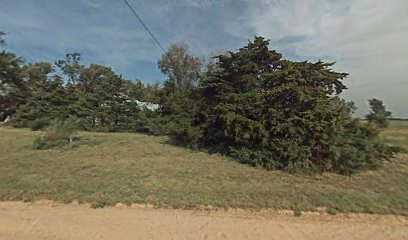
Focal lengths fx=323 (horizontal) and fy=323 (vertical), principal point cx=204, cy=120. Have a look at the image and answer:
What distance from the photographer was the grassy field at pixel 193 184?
258 inches

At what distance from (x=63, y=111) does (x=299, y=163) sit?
83.1 ft

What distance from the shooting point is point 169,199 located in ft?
22.1

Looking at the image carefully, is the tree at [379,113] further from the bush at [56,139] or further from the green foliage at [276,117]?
the bush at [56,139]

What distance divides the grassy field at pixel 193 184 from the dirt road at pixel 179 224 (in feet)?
1.35

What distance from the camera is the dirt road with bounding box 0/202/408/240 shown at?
16.0ft

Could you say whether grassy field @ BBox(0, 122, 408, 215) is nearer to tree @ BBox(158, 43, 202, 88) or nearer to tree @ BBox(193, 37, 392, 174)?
tree @ BBox(193, 37, 392, 174)

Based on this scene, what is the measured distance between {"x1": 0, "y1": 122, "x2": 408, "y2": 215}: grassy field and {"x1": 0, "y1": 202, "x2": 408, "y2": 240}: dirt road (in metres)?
0.41

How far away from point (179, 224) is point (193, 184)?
2714 millimetres

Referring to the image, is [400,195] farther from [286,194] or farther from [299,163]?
[299,163]

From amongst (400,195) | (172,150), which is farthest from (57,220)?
(172,150)

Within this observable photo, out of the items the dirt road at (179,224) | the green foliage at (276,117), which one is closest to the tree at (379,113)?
the green foliage at (276,117)

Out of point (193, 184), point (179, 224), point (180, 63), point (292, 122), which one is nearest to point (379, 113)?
point (292, 122)

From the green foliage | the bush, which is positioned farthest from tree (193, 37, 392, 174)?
the bush

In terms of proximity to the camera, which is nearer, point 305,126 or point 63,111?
point 305,126
